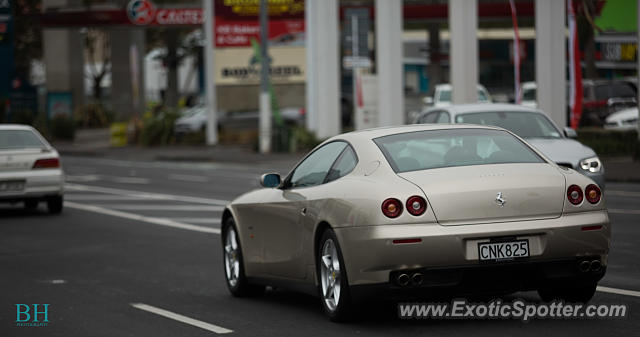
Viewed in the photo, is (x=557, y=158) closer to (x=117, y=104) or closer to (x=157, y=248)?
(x=157, y=248)

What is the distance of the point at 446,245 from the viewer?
792 centimetres

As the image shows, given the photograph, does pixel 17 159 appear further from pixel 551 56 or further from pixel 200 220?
pixel 551 56

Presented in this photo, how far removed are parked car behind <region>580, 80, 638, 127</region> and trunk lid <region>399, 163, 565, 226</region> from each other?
29.0m

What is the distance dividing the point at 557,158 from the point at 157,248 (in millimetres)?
5070

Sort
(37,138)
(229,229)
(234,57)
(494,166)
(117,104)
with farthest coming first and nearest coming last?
(117,104), (234,57), (37,138), (229,229), (494,166)

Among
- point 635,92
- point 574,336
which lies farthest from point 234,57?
point 574,336

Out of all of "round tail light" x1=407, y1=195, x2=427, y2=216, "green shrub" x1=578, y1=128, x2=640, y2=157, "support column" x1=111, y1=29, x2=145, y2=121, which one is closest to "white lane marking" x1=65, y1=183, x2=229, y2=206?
"green shrub" x1=578, y1=128, x2=640, y2=157

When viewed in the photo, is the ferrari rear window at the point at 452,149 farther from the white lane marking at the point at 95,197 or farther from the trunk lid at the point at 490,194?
the white lane marking at the point at 95,197

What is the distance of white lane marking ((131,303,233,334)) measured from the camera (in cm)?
884

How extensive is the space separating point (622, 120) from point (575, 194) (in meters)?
26.4

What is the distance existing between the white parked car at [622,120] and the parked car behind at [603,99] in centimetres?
217

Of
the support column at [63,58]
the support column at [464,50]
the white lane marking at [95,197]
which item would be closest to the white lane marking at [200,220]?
the white lane marking at [95,197]

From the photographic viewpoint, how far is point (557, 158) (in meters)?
15.2

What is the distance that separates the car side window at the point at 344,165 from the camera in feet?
29.1
